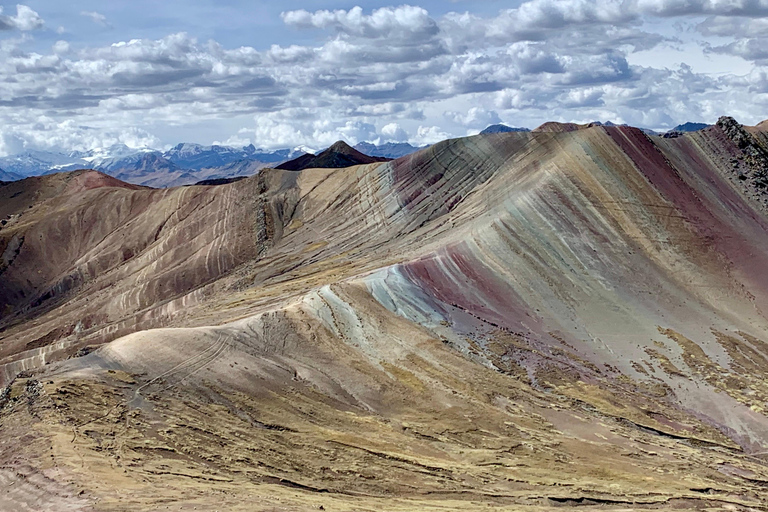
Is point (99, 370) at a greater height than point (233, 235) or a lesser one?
lesser

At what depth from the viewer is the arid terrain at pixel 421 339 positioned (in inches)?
1270

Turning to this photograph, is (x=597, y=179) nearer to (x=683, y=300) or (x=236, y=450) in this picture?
(x=683, y=300)

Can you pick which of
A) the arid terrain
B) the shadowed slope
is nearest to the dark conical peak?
the shadowed slope

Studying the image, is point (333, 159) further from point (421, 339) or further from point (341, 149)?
point (421, 339)

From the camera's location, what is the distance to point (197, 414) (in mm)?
36094

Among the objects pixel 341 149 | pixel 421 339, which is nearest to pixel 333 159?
pixel 341 149

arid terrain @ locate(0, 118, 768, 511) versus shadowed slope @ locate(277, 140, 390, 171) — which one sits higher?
shadowed slope @ locate(277, 140, 390, 171)

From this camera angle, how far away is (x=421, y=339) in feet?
159

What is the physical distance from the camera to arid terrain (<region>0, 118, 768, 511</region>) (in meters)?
32.2

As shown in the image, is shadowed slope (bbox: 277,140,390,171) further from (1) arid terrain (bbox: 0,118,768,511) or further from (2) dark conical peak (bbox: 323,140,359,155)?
(1) arid terrain (bbox: 0,118,768,511)

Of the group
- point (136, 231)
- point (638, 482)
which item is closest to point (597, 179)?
point (638, 482)

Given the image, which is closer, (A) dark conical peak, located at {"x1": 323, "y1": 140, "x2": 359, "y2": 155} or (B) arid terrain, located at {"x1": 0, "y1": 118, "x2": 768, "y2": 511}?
(B) arid terrain, located at {"x1": 0, "y1": 118, "x2": 768, "y2": 511}

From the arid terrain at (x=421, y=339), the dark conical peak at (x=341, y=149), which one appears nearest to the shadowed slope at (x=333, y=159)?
the dark conical peak at (x=341, y=149)

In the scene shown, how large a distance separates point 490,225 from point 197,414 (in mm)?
35296
